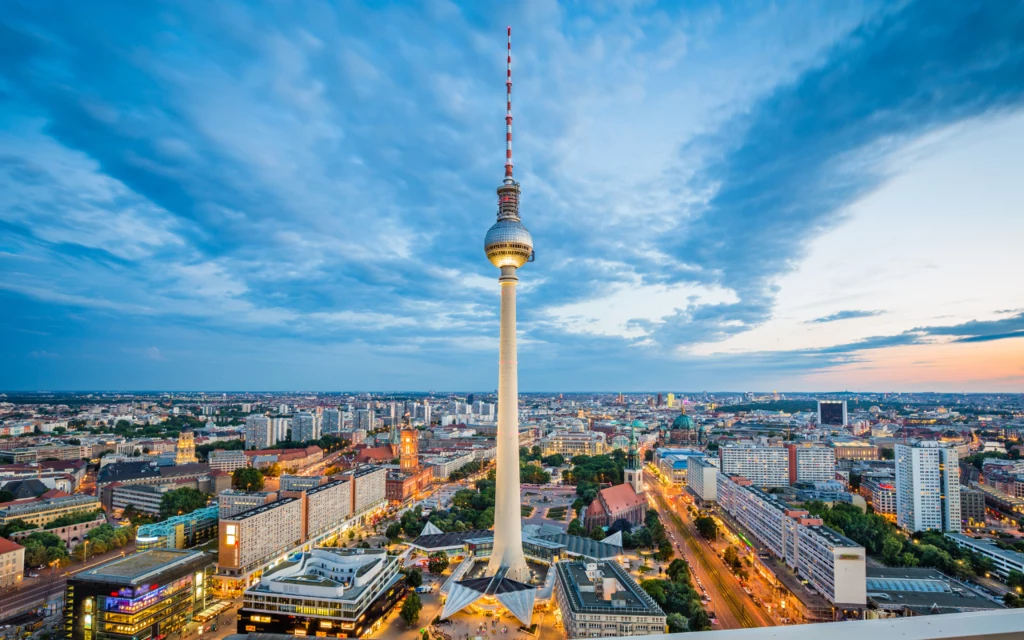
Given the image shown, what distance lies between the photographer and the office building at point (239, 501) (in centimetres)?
2295

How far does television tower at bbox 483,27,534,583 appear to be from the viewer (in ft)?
57.4

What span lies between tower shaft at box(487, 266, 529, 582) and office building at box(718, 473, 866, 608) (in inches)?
340

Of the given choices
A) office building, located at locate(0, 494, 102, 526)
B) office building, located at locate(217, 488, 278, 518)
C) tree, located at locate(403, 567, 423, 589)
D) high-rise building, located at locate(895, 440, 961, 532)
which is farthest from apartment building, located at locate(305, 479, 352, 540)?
high-rise building, located at locate(895, 440, 961, 532)

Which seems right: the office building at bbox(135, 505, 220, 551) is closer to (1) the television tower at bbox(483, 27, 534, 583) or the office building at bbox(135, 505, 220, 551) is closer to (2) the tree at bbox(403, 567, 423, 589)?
(2) the tree at bbox(403, 567, 423, 589)

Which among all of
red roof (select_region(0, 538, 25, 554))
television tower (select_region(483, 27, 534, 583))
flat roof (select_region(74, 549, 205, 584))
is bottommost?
red roof (select_region(0, 538, 25, 554))

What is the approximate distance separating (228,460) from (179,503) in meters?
12.2

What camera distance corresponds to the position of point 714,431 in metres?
57.9

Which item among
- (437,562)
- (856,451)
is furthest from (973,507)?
(437,562)

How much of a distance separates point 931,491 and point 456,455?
94.6 ft

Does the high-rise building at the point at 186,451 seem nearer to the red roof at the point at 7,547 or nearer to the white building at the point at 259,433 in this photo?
the white building at the point at 259,433

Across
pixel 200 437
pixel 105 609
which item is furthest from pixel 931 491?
pixel 200 437

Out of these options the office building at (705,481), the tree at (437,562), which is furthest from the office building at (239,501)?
the office building at (705,481)

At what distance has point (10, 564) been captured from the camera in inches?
693

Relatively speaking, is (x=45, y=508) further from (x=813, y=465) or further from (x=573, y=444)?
(x=813, y=465)
